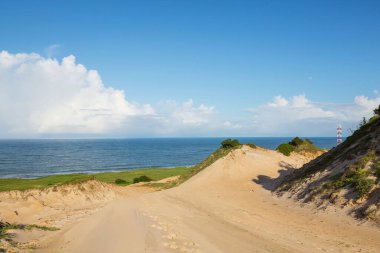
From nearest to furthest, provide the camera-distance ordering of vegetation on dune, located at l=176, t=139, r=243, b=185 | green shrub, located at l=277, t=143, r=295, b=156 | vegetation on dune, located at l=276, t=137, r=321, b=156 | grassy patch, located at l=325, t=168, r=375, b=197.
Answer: grassy patch, located at l=325, t=168, r=375, b=197, vegetation on dune, located at l=176, t=139, r=243, b=185, green shrub, located at l=277, t=143, r=295, b=156, vegetation on dune, located at l=276, t=137, r=321, b=156

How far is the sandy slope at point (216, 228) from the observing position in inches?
504

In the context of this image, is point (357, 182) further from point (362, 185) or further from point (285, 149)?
point (285, 149)

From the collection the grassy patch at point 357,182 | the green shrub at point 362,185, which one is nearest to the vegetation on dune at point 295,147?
the grassy patch at point 357,182

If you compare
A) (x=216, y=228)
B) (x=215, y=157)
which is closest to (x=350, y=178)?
(x=216, y=228)

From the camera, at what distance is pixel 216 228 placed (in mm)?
15953

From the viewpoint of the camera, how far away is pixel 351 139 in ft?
94.4

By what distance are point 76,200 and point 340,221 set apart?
19.1 metres

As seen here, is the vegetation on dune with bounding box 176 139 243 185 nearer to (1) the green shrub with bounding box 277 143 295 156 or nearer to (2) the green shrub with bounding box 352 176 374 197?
(1) the green shrub with bounding box 277 143 295 156

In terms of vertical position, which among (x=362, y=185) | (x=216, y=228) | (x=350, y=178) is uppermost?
(x=350, y=178)

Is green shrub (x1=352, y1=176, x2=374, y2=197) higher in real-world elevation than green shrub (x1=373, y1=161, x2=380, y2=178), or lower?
lower

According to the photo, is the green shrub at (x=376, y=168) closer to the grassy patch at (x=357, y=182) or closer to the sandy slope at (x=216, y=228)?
the grassy patch at (x=357, y=182)

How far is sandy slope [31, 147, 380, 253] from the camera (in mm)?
12797

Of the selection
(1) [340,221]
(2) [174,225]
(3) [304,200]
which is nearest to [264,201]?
(3) [304,200]

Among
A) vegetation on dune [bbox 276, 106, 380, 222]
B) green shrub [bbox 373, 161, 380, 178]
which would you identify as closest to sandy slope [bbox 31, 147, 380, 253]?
vegetation on dune [bbox 276, 106, 380, 222]
